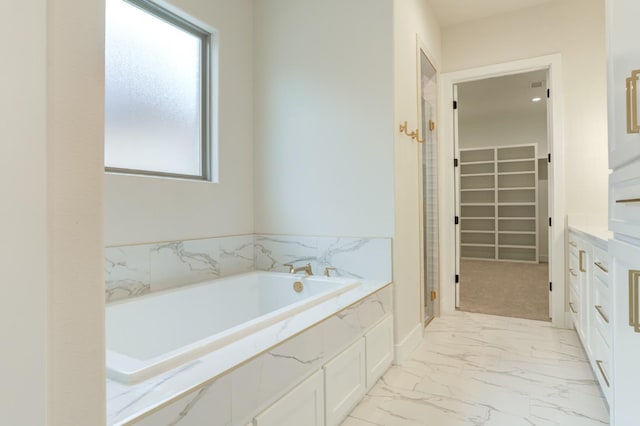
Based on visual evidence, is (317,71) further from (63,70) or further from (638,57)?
(63,70)

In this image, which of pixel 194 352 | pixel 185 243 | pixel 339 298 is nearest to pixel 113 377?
pixel 194 352

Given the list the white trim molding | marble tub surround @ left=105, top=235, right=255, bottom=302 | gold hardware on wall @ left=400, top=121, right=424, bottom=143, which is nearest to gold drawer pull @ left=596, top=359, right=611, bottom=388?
the white trim molding

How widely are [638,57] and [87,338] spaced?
144 centimetres

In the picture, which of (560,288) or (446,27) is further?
(446,27)

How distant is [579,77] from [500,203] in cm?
397

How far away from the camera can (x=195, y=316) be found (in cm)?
220

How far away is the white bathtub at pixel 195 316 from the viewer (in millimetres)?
1152

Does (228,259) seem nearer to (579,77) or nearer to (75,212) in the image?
(75,212)

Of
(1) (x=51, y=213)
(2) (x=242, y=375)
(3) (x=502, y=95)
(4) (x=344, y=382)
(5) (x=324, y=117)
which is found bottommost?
(4) (x=344, y=382)

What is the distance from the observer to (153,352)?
1.93 meters

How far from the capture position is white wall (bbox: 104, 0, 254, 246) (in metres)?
2.02

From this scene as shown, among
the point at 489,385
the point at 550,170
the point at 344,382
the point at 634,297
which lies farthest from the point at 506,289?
the point at 634,297

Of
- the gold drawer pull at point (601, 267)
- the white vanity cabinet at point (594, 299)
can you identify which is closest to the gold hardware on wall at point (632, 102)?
the white vanity cabinet at point (594, 299)

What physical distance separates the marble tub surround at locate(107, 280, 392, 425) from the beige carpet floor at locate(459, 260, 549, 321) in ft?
8.27
